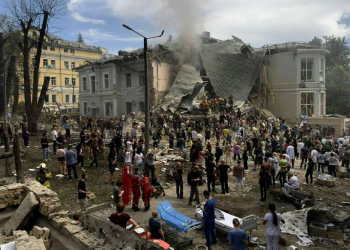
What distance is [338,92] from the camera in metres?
41.9

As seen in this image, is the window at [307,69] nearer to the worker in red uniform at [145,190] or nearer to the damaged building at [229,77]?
the damaged building at [229,77]

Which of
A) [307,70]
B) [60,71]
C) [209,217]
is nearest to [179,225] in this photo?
[209,217]

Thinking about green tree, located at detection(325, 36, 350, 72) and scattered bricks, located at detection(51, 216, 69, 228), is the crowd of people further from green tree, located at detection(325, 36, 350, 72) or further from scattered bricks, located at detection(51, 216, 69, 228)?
green tree, located at detection(325, 36, 350, 72)

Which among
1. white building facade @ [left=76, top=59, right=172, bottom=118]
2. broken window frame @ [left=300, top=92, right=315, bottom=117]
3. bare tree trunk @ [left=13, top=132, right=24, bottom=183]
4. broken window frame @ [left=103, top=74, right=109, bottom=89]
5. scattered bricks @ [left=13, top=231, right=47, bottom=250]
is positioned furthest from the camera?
broken window frame @ [left=103, top=74, right=109, bottom=89]

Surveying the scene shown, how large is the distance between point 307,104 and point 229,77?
9030 mm

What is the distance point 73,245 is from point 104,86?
30417 millimetres

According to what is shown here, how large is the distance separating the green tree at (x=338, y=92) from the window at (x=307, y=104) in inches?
543

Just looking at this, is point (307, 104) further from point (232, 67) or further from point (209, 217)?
point (209, 217)

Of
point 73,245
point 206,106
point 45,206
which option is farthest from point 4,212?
point 206,106

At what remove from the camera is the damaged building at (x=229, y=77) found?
2959 centimetres

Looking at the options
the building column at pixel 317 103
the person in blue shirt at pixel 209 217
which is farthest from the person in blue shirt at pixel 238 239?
the building column at pixel 317 103

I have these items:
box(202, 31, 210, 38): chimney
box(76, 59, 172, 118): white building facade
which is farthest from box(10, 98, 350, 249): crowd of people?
box(202, 31, 210, 38): chimney

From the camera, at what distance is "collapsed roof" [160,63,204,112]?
28.3 m

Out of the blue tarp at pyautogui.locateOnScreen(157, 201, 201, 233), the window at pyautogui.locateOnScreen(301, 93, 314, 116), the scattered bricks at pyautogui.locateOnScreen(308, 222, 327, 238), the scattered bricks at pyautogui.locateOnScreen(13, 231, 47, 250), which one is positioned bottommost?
the scattered bricks at pyautogui.locateOnScreen(308, 222, 327, 238)
